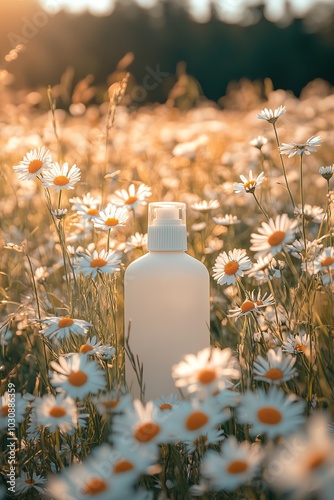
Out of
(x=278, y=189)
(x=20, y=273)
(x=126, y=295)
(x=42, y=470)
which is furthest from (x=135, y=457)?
(x=278, y=189)

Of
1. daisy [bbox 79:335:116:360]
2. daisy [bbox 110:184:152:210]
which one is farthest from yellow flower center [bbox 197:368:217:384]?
daisy [bbox 110:184:152:210]

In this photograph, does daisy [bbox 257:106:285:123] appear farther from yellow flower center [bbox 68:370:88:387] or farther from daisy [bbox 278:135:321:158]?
yellow flower center [bbox 68:370:88:387]

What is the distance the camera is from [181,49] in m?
19.0

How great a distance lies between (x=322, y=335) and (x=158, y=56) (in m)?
17.7

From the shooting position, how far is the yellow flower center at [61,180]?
135 centimetres

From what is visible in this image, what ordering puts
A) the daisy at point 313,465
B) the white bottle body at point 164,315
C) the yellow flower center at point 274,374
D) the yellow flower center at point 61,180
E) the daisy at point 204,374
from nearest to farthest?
the daisy at point 313,465
the daisy at point 204,374
the yellow flower center at point 274,374
the white bottle body at point 164,315
the yellow flower center at point 61,180

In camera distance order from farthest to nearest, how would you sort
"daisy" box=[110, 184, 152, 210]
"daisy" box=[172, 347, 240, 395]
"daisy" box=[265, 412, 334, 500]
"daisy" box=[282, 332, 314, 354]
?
"daisy" box=[110, 184, 152, 210]
"daisy" box=[282, 332, 314, 354]
"daisy" box=[172, 347, 240, 395]
"daisy" box=[265, 412, 334, 500]

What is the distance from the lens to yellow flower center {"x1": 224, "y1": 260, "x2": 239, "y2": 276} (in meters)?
1.29

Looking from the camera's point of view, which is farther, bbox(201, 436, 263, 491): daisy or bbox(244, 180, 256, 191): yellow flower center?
bbox(244, 180, 256, 191): yellow flower center

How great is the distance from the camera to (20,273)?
2.10 metres

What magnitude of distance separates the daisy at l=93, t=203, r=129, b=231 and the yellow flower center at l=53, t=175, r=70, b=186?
0.31 ft

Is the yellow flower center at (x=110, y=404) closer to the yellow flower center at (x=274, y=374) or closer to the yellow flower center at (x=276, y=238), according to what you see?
the yellow flower center at (x=274, y=374)

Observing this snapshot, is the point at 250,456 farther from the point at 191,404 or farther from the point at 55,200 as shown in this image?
the point at 55,200

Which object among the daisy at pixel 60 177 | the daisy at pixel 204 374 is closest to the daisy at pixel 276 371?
the daisy at pixel 204 374
